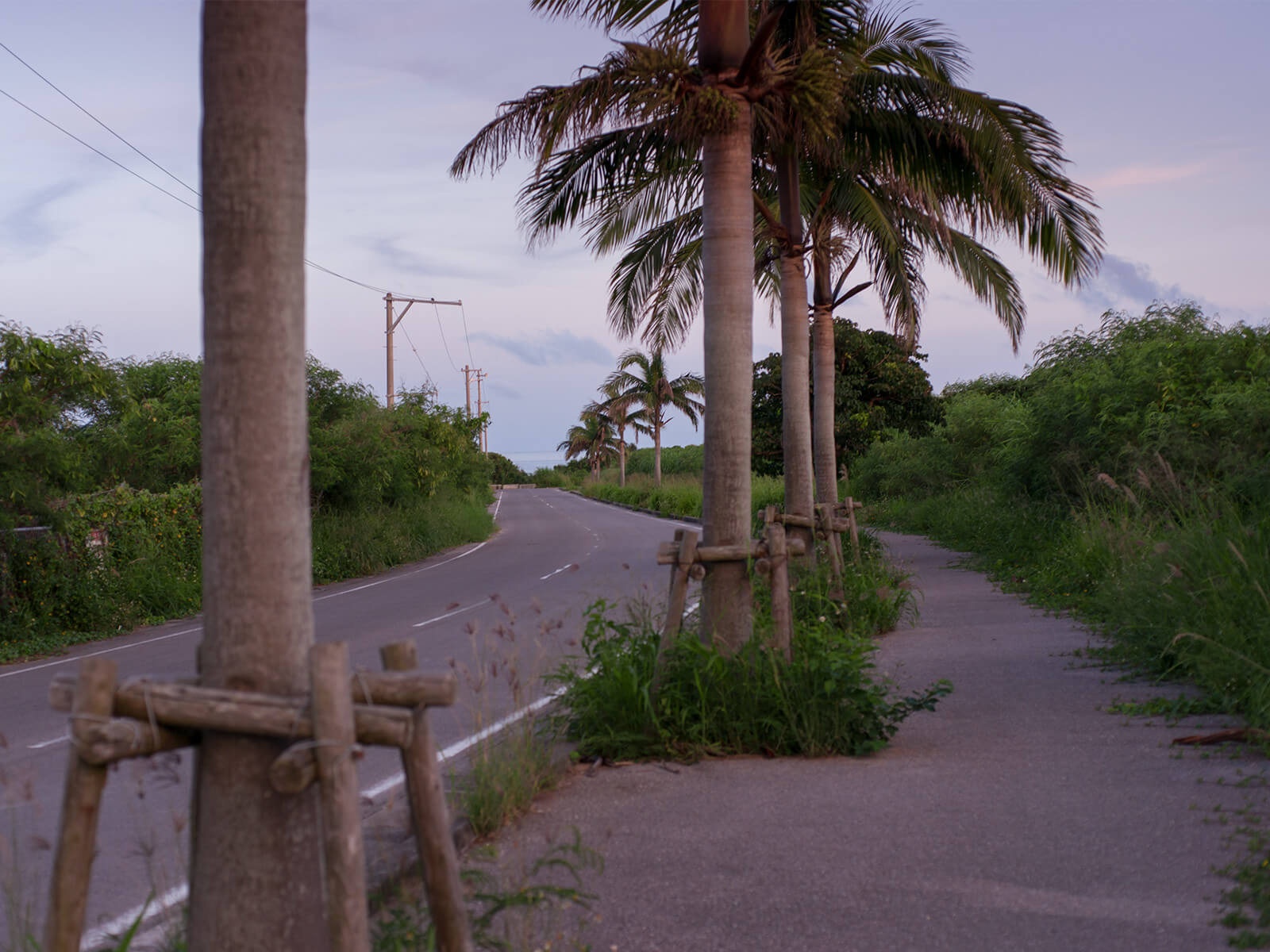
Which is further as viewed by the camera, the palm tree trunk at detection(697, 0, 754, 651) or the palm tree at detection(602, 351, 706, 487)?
the palm tree at detection(602, 351, 706, 487)

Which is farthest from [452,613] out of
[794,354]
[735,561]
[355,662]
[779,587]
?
[779,587]

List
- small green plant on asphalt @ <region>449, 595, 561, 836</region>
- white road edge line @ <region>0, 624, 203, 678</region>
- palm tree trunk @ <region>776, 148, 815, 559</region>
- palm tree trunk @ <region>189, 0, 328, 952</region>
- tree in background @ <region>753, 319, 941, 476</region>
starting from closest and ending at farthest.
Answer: palm tree trunk @ <region>189, 0, 328, 952</region>, small green plant on asphalt @ <region>449, 595, 561, 836</region>, white road edge line @ <region>0, 624, 203, 678</region>, palm tree trunk @ <region>776, 148, 815, 559</region>, tree in background @ <region>753, 319, 941, 476</region>

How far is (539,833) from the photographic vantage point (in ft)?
15.4

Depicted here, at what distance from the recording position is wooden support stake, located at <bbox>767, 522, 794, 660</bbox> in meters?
6.46

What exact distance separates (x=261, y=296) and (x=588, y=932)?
2385 mm

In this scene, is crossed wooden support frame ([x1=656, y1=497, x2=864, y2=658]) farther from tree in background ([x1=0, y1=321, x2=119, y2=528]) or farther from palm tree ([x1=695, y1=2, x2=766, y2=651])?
tree in background ([x1=0, y1=321, x2=119, y2=528])

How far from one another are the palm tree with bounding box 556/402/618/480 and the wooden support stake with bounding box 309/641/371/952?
2813 inches

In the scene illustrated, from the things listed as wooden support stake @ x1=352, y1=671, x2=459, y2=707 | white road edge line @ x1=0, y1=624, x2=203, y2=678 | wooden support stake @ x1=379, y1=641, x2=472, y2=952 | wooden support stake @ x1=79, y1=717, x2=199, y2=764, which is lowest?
white road edge line @ x1=0, y1=624, x2=203, y2=678

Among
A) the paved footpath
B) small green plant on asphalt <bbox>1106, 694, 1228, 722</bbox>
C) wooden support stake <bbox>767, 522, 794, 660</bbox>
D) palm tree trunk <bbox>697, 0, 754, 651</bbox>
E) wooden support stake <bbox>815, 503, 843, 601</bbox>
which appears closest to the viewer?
the paved footpath

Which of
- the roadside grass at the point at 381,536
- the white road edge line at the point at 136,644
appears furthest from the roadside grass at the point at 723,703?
the roadside grass at the point at 381,536

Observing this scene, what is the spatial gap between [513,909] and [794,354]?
893 centimetres

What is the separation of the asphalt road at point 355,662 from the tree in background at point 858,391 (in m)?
4.08

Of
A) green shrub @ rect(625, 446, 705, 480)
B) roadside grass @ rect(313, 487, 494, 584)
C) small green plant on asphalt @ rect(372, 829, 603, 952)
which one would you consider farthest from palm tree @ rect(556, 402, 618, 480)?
small green plant on asphalt @ rect(372, 829, 603, 952)

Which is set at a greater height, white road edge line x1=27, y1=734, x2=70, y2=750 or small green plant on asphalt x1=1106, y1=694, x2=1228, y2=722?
small green plant on asphalt x1=1106, y1=694, x2=1228, y2=722
